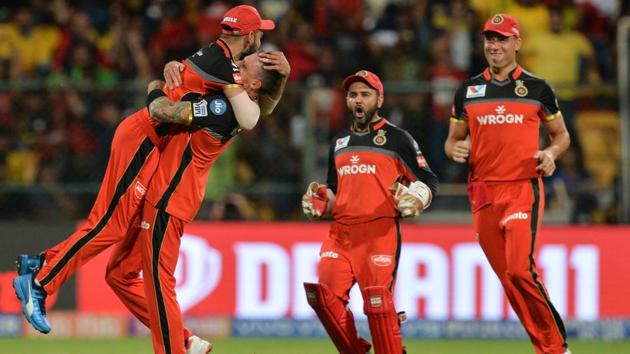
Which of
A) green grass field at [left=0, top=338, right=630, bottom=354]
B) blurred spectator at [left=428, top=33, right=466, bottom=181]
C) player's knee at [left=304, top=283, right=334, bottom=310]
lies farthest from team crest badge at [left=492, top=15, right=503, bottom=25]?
blurred spectator at [left=428, top=33, right=466, bottom=181]

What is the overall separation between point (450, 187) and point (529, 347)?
2.18 m

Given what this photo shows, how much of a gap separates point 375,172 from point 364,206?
10.7 inches

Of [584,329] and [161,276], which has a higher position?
[161,276]

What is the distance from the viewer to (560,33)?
50.1 ft

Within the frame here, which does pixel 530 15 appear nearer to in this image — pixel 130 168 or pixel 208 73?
pixel 208 73

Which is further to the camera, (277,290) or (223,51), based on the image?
(277,290)

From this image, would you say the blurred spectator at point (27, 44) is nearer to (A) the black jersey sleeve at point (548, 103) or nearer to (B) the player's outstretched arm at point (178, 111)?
(B) the player's outstretched arm at point (178, 111)

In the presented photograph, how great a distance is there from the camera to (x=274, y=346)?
1262cm

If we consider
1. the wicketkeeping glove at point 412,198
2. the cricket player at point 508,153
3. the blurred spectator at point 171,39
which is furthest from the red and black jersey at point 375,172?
the blurred spectator at point 171,39

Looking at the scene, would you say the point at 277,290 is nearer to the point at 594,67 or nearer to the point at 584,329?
the point at 584,329

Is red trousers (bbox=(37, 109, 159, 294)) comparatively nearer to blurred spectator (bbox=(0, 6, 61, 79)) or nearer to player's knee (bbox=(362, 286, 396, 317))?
player's knee (bbox=(362, 286, 396, 317))

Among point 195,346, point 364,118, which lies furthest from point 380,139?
point 195,346

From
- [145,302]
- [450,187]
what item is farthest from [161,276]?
[450,187]

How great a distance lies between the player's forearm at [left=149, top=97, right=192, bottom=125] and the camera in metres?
8.55
